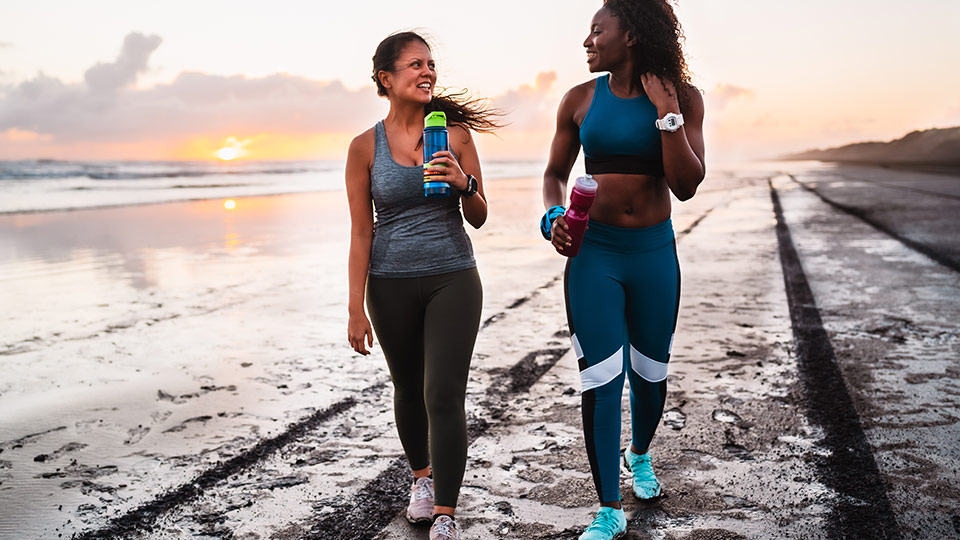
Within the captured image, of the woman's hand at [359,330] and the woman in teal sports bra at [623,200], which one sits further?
the woman's hand at [359,330]

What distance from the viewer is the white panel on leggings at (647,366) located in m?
3.01

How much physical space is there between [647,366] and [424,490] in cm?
110

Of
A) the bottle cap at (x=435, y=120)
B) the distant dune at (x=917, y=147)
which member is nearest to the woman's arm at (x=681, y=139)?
the bottle cap at (x=435, y=120)

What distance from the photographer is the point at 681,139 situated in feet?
8.79

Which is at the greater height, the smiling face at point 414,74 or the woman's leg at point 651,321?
the smiling face at point 414,74

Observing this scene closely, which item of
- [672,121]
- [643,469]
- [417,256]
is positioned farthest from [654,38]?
[643,469]

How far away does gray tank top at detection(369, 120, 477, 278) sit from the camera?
2775mm

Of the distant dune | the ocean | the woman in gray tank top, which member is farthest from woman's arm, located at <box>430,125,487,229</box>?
the distant dune

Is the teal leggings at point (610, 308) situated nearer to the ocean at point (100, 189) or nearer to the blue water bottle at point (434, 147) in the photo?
the blue water bottle at point (434, 147)

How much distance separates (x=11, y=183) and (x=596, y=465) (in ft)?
97.5

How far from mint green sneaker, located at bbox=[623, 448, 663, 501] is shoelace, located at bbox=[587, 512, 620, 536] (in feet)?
1.34

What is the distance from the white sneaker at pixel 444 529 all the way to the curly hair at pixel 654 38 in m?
1.86

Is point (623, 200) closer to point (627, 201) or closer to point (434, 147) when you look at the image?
point (627, 201)

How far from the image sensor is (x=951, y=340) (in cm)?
562
